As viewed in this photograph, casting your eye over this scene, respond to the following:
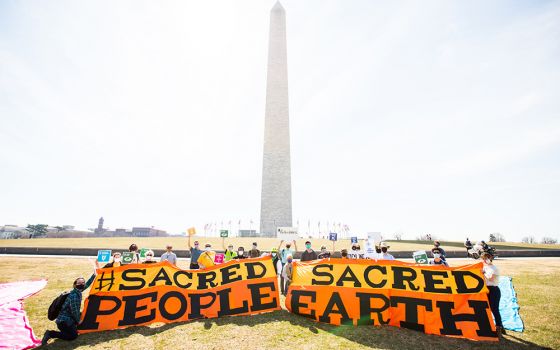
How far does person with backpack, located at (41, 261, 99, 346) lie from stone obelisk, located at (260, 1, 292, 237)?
3528 centimetres

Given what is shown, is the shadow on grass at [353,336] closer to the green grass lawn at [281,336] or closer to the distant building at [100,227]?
the green grass lawn at [281,336]

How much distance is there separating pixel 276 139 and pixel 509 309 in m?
37.3

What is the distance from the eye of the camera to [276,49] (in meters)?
44.3

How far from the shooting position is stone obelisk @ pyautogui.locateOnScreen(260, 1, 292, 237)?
4159 centimetres

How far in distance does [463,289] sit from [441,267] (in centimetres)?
63

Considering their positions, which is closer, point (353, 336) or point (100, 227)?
point (353, 336)

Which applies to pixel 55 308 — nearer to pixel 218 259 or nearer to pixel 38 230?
pixel 218 259

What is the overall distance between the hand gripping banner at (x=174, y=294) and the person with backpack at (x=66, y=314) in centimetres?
46

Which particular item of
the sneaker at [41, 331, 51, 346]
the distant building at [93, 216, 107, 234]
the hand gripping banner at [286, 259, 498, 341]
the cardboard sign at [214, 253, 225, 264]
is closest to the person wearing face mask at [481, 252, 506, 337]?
the hand gripping banner at [286, 259, 498, 341]

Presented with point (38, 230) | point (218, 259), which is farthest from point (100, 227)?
point (218, 259)

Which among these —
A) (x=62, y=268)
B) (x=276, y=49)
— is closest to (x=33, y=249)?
(x=62, y=268)

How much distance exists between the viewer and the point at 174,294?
24.2ft

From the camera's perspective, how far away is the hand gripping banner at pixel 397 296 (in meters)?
6.38

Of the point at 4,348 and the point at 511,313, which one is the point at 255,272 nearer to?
the point at 4,348
